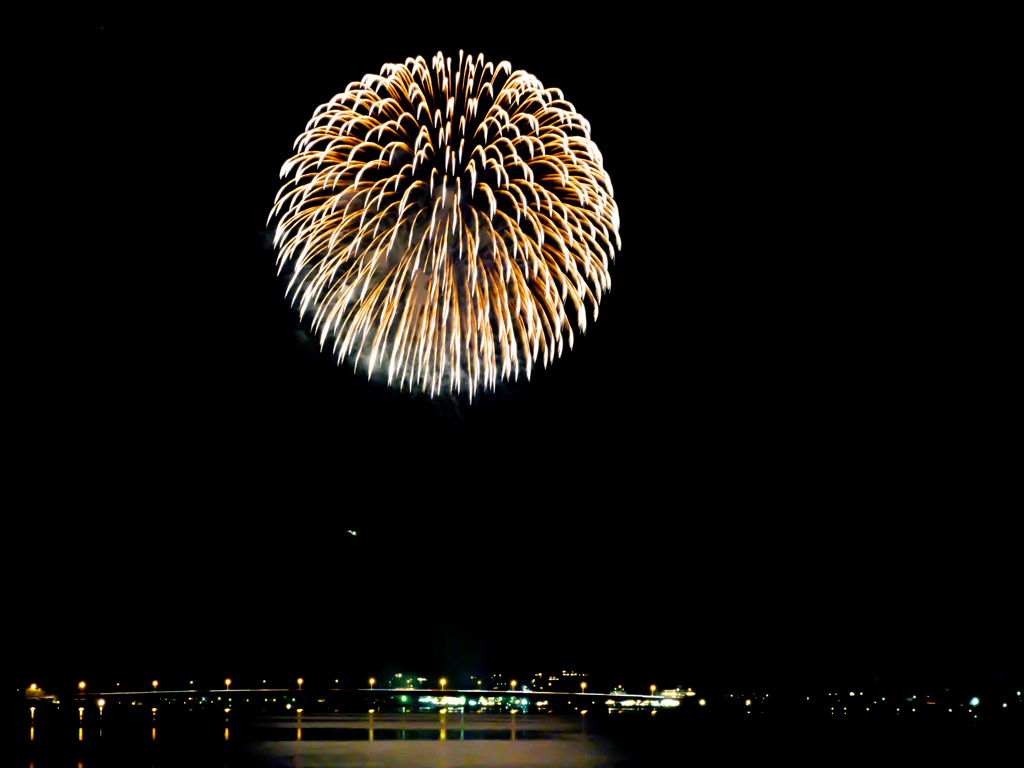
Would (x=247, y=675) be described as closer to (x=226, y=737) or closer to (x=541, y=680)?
(x=541, y=680)

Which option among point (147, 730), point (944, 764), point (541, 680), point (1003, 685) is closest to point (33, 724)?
point (147, 730)

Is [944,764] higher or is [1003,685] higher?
[944,764]

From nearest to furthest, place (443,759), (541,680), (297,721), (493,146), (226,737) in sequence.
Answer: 1. (493,146)
2. (443,759)
3. (226,737)
4. (297,721)
5. (541,680)

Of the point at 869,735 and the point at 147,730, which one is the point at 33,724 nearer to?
the point at 147,730

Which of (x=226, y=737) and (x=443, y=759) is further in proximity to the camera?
(x=226, y=737)

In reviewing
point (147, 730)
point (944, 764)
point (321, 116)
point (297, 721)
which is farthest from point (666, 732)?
point (321, 116)

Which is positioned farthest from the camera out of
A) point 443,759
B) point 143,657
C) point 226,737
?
point 143,657

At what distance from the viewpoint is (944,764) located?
34906mm

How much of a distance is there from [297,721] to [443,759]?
23.2 meters

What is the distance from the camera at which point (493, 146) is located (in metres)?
28.3

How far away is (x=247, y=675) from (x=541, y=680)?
40017 millimetres

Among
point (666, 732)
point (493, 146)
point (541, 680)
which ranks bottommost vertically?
point (541, 680)

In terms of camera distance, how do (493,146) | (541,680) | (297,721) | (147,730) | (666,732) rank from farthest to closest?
(541,680), (297,721), (666,732), (147,730), (493,146)

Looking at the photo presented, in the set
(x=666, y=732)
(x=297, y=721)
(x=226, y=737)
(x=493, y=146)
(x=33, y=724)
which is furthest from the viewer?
(x=297, y=721)
